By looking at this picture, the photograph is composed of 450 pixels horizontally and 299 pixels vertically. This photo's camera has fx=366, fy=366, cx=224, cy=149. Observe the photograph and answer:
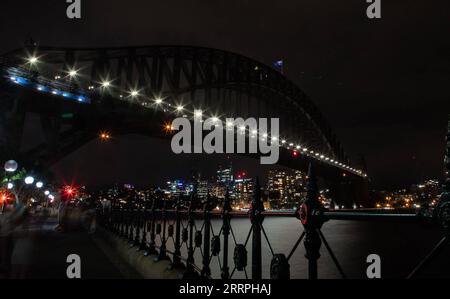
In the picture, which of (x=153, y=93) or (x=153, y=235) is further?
(x=153, y=93)

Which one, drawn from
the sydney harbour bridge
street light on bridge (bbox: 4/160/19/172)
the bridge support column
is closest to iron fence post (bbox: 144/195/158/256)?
the sydney harbour bridge

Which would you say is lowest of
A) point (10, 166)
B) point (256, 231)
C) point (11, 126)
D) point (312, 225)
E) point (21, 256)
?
point (21, 256)

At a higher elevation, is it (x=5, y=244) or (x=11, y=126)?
(x=11, y=126)

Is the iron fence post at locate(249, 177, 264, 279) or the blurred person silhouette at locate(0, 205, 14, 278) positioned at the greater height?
the iron fence post at locate(249, 177, 264, 279)

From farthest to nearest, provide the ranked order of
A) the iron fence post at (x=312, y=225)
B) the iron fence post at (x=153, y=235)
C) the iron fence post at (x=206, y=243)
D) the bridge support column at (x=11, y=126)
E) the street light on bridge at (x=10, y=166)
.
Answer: the bridge support column at (x=11, y=126)
the street light on bridge at (x=10, y=166)
the iron fence post at (x=153, y=235)
the iron fence post at (x=206, y=243)
the iron fence post at (x=312, y=225)

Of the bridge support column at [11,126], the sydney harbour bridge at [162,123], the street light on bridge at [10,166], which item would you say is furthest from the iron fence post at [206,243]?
the bridge support column at [11,126]

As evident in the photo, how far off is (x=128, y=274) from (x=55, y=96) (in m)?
30.9

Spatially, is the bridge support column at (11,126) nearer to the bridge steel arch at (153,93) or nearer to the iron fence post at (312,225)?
the bridge steel arch at (153,93)

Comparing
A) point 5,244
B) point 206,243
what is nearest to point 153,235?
point 5,244

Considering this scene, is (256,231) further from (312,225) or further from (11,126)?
(11,126)

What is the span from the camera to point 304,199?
264 cm

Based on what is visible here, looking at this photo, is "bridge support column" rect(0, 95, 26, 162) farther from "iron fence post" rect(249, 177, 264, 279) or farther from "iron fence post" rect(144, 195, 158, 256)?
"iron fence post" rect(249, 177, 264, 279)
